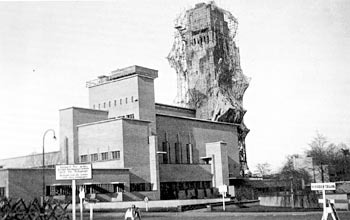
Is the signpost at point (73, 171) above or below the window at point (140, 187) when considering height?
above

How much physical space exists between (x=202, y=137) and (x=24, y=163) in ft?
106

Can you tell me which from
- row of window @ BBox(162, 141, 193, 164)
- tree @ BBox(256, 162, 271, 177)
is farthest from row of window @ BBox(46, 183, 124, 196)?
tree @ BBox(256, 162, 271, 177)

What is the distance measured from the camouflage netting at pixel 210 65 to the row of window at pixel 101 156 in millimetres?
41019

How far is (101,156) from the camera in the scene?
66.7 metres

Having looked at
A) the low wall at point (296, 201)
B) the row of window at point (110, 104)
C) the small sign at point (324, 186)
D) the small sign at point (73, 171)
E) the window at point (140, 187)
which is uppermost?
the row of window at point (110, 104)

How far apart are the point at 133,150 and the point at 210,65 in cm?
4638

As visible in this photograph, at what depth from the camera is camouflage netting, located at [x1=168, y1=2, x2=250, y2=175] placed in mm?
105500

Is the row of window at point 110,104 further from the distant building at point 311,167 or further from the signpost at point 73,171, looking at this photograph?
the signpost at point 73,171

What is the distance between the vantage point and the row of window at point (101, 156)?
65.6 meters

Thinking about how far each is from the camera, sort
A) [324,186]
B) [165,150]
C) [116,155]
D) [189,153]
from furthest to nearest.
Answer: [189,153], [165,150], [116,155], [324,186]

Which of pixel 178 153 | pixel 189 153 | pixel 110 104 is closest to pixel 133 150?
pixel 110 104

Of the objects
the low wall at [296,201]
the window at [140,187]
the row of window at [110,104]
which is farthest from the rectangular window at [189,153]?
the low wall at [296,201]

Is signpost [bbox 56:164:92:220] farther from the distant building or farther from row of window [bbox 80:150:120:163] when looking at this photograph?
the distant building

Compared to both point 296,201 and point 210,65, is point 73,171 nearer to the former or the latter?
point 296,201
